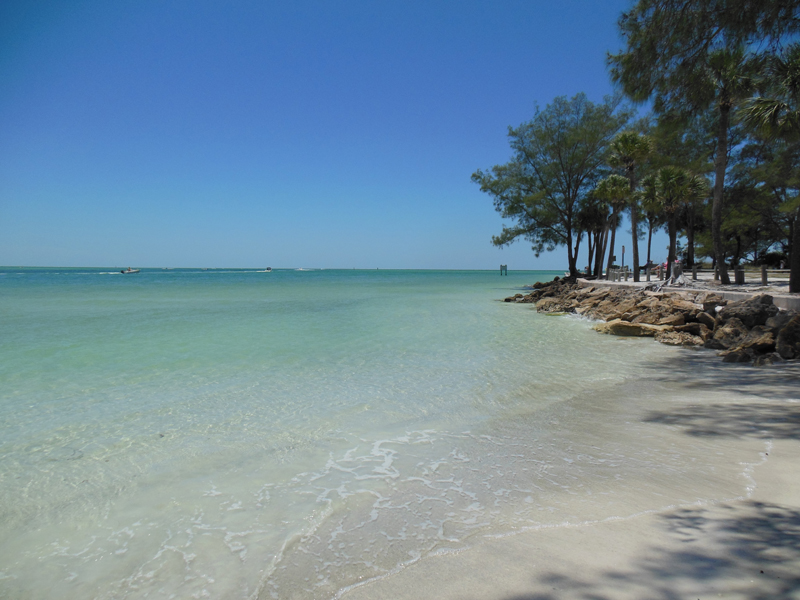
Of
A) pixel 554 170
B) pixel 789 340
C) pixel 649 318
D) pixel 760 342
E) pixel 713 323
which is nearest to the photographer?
pixel 789 340

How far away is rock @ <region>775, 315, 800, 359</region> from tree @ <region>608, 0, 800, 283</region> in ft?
14.3

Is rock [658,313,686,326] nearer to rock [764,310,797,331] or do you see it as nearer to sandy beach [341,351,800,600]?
rock [764,310,797,331]

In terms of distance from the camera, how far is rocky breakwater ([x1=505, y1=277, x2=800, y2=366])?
845 cm

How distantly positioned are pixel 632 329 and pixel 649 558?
35.7 feet

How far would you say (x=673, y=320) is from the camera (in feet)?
39.6

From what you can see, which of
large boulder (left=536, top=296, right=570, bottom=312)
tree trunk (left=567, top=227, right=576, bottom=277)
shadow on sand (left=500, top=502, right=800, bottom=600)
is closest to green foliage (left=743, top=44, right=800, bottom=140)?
shadow on sand (left=500, top=502, right=800, bottom=600)

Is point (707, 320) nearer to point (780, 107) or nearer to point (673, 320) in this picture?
point (673, 320)

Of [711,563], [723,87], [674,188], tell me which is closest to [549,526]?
[711,563]

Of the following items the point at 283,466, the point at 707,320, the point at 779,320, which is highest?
the point at 779,320

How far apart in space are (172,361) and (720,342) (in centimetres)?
1137

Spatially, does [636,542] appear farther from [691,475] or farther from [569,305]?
[569,305]

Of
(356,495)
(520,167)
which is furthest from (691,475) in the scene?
(520,167)

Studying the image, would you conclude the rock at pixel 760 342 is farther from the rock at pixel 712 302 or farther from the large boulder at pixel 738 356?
the rock at pixel 712 302

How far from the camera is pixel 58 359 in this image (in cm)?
939
